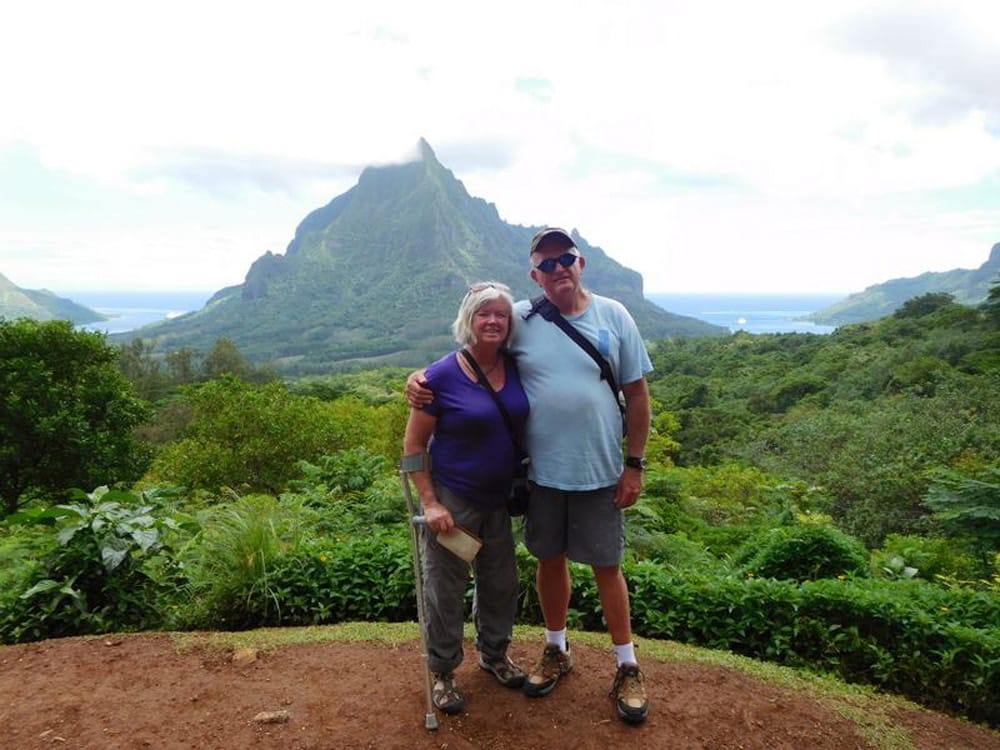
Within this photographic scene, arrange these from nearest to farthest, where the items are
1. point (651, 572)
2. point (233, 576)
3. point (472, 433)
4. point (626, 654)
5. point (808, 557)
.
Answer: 1. point (472, 433)
2. point (626, 654)
3. point (233, 576)
4. point (651, 572)
5. point (808, 557)

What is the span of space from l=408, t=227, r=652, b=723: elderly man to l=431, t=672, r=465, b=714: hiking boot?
0.78m

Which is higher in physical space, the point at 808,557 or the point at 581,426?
the point at 581,426

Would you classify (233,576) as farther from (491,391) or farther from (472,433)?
(491,391)

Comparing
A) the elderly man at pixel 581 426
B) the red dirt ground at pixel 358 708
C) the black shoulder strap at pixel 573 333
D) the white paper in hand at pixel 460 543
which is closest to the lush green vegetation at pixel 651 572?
the red dirt ground at pixel 358 708

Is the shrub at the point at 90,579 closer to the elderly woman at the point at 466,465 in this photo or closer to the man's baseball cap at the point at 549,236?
the elderly woman at the point at 466,465

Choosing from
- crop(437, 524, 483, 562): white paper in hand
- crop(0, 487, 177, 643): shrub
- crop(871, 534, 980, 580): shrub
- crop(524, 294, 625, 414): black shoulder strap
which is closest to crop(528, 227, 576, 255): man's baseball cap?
crop(524, 294, 625, 414): black shoulder strap

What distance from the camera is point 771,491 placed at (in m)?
13.5

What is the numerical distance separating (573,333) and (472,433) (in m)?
0.67

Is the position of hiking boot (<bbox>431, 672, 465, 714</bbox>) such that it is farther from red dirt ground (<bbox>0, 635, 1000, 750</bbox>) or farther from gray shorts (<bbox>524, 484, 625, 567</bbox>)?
gray shorts (<bbox>524, 484, 625, 567</bbox>)

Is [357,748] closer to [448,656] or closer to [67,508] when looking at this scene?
[448,656]

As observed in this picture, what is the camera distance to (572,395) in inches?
117

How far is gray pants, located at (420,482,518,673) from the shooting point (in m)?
3.14

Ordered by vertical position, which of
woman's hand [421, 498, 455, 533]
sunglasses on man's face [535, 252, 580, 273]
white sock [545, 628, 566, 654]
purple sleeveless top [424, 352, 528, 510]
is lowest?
white sock [545, 628, 566, 654]

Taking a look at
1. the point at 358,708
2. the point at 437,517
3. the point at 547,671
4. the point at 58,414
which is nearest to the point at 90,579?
the point at 358,708
